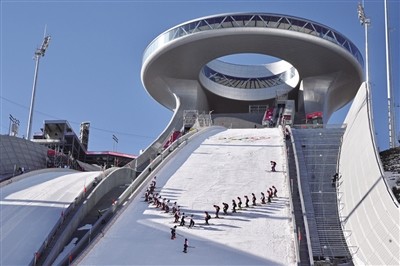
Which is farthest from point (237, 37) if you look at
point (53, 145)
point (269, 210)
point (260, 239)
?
point (260, 239)

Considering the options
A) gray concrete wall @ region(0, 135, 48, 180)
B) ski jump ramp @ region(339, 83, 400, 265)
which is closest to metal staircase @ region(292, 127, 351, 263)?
ski jump ramp @ region(339, 83, 400, 265)

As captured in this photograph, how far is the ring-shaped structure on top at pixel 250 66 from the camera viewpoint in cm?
3856

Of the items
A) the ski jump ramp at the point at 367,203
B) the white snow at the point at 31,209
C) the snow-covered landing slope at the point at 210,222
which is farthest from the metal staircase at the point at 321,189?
the white snow at the point at 31,209

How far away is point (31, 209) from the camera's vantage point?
18.7 meters

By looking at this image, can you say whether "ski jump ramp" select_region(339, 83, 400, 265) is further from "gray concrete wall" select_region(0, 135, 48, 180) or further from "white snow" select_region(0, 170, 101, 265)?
"gray concrete wall" select_region(0, 135, 48, 180)

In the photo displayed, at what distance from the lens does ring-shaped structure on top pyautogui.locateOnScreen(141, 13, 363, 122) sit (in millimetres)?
38562

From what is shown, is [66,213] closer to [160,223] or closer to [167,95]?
[160,223]

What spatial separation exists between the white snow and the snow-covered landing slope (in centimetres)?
234

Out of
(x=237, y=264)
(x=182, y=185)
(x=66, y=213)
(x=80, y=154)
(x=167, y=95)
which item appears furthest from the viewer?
(x=167, y=95)

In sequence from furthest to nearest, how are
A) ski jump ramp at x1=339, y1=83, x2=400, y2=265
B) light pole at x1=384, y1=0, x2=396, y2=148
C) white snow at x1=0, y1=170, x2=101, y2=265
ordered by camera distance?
light pole at x1=384, y1=0, x2=396, y2=148, white snow at x1=0, y1=170, x2=101, y2=265, ski jump ramp at x1=339, y1=83, x2=400, y2=265

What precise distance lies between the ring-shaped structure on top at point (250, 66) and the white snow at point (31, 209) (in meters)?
18.5

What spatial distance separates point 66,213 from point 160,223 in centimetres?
344

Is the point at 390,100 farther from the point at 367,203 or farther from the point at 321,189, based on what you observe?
the point at 367,203

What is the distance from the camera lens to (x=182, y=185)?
21.0 meters
